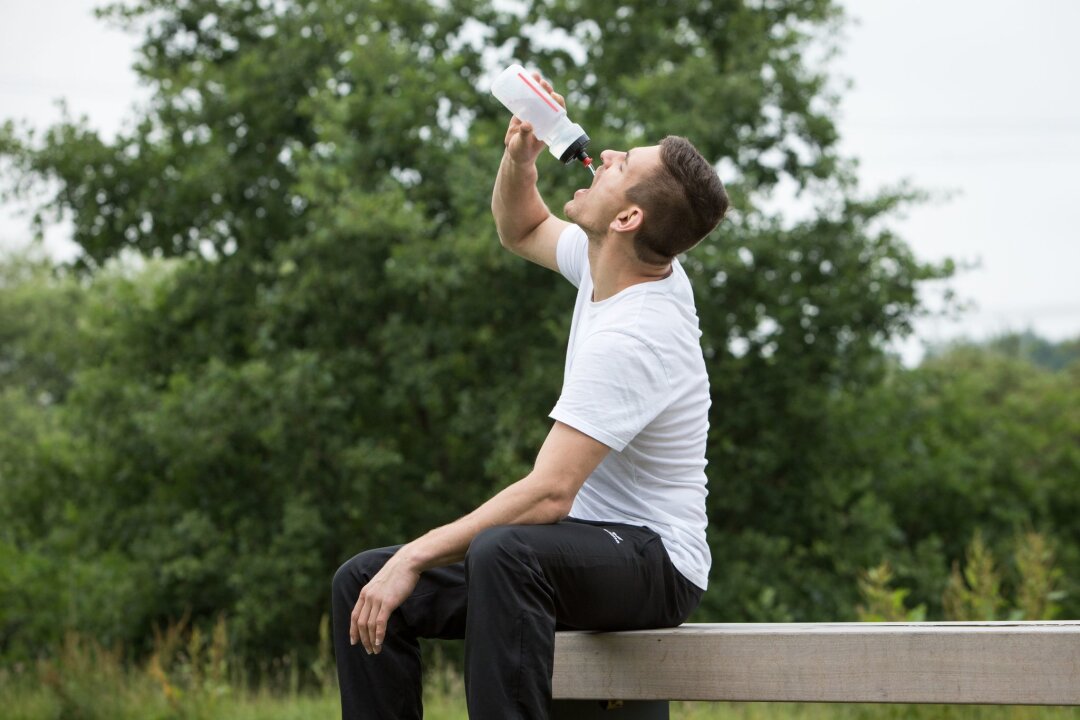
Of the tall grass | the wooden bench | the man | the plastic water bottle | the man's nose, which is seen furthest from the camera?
the tall grass

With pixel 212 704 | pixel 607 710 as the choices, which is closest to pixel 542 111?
pixel 607 710

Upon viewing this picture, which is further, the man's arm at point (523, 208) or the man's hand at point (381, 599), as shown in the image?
the man's arm at point (523, 208)

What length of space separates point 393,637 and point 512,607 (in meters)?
0.42

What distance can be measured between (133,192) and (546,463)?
10132 millimetres

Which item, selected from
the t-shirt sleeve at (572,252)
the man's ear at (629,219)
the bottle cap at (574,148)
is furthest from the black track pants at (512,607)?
the bottle cap at (574,148)

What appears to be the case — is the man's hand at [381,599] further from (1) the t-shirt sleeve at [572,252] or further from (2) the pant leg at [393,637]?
(1) the t-shirt sleeve at [572,252]

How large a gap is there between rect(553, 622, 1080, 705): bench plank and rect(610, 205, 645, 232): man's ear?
2.98 feet

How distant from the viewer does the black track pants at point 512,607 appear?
2381 millimetres

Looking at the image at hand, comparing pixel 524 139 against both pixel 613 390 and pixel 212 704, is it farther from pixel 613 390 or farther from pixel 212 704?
pixel 212 704

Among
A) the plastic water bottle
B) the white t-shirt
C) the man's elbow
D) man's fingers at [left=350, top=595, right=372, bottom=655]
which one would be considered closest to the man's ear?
the white t-shirt

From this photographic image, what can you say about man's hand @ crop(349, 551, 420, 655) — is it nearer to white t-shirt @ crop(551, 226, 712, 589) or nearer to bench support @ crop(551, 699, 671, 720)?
white t-shirt @ crop(551, 226, 712, 589)

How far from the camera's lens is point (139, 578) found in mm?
10656

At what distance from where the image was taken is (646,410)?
257 cm

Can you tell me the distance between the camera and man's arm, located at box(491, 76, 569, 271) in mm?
3215
